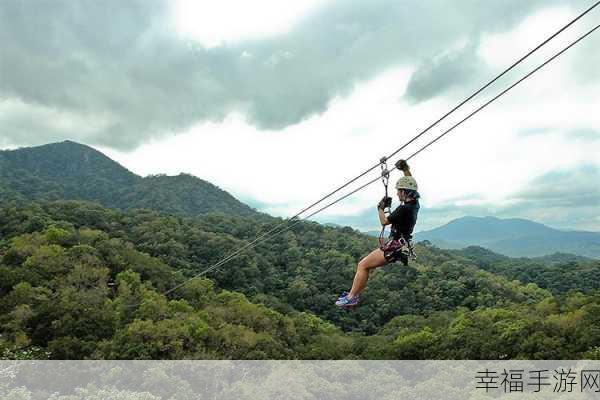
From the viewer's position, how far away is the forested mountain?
136 meters

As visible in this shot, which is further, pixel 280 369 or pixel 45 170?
pixel 45 170

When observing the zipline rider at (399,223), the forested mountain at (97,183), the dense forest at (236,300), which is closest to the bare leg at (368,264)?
the zipline rider at (399,223)

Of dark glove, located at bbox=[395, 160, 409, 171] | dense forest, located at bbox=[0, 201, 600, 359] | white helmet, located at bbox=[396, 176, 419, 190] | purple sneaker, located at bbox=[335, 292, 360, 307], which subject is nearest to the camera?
white helmet, located at bbox=[396, 176, 419, 190]

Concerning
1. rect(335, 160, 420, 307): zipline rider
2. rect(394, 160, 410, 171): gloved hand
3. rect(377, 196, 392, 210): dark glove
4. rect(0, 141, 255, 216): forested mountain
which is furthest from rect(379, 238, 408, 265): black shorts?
rect(0, 141, 255, 216): forested mountain

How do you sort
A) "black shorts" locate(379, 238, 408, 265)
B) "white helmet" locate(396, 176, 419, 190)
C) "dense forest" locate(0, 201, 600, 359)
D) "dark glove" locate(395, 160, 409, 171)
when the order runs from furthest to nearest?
"dense forest" locate(0, 201, 600, 359) → "dark glove" locate(395, 160, 409, 171) → "black shorts" locate(379, 238, 408, 265) → "white helmet" locate(396, 176, 419, 190)

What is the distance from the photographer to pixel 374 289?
7650 cm

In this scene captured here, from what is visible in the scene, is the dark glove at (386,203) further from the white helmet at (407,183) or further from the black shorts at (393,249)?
the black shorts at (393,249)

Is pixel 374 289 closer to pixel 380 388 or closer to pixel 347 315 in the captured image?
pixel 347 315

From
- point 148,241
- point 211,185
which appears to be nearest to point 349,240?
point 148,241

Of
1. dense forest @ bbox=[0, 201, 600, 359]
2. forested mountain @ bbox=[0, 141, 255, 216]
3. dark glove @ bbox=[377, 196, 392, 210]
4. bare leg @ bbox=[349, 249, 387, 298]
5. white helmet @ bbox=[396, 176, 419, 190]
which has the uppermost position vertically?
forested mountain @ bbox=[0, 141, 255, 216]

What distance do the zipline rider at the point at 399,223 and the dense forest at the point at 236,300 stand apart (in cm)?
2687

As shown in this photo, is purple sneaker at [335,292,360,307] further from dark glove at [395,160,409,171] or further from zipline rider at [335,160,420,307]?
dark glove at [395,160,409,171]

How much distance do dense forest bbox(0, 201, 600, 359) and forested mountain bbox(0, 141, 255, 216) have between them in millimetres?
53955

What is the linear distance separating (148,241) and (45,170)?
126 metres
